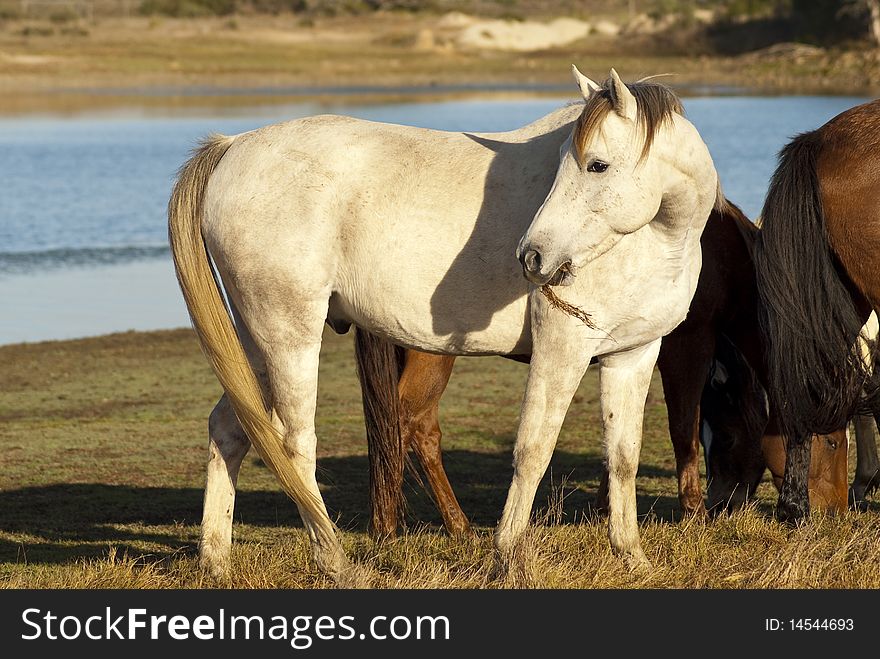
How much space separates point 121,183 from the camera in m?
23.1

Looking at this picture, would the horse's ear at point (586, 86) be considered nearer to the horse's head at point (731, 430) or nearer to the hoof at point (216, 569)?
the hoof at point (216, 569)

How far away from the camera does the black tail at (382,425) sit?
546 cm

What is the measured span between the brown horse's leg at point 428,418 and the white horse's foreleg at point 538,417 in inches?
60.9

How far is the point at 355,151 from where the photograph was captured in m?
4.22

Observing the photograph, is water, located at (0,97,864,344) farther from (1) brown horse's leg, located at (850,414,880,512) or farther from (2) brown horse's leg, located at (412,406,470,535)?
(1) brown horse's leg, located at (850,414,880,512)

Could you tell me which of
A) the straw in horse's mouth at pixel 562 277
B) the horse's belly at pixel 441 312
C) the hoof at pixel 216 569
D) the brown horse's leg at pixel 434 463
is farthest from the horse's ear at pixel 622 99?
the brown horse's leg at pixel 434 463

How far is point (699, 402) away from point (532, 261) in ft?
7.18

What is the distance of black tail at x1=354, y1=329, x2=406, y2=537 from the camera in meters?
5.46

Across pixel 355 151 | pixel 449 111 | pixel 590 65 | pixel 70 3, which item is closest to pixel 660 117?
pixel 355 151

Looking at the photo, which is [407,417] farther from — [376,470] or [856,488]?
[856,488]

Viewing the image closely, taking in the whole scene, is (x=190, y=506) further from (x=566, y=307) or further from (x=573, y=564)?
(x=566, y=307)

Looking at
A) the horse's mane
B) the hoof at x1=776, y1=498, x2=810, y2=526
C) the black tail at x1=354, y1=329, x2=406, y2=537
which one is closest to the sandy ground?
the black tail at x1=354, y1=329, x2=406, y2=537

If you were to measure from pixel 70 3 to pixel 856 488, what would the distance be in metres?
77.5

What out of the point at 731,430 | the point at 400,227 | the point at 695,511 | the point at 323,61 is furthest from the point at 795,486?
the point at 323,61
